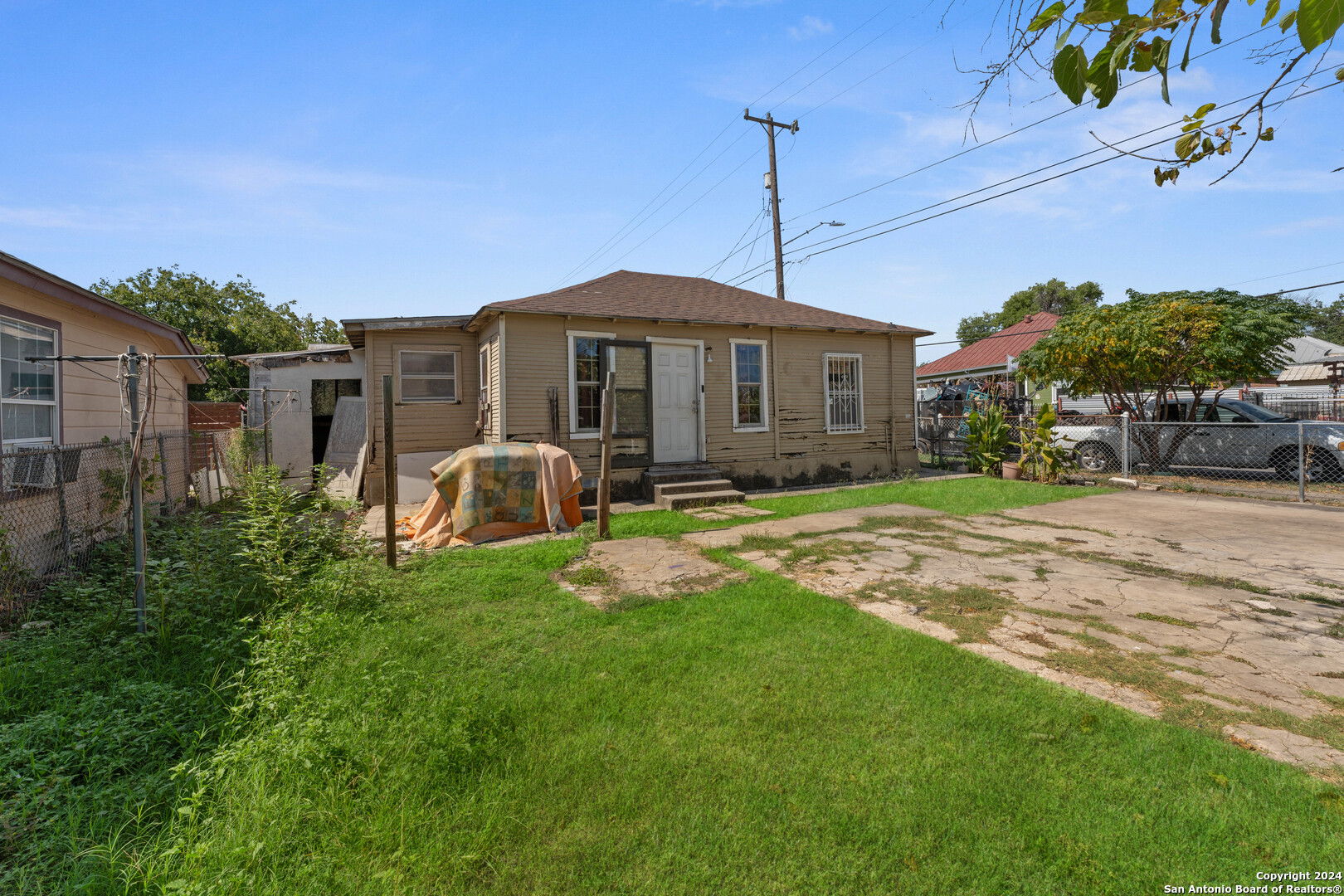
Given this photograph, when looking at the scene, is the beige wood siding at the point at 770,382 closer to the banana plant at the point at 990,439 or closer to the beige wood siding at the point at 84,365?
the banana plant at the point at 990,439

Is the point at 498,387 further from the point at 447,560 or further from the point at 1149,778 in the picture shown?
the point at 1149,778

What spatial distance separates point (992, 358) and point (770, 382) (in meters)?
18.0

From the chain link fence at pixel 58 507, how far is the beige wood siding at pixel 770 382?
4661 millimetres

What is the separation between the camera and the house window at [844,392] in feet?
40.5

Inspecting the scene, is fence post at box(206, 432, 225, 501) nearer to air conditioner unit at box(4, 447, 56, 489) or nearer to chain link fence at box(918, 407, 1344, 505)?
air conditioner unit at box(4, 447, 56, 489)

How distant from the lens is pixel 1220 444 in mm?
10961

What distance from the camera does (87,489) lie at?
20.9 ft

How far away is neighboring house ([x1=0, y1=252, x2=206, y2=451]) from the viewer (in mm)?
5637

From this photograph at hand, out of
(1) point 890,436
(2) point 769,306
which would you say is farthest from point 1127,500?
(2) point 769,306

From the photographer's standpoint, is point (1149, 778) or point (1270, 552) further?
point (1270, 552)

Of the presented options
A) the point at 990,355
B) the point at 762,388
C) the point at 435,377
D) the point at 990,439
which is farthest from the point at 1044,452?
the point at 990,355

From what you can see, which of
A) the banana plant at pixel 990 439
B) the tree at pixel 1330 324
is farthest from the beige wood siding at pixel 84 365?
the tree at pixel 1330 324

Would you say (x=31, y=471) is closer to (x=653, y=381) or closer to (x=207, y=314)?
(x=653, y=381)

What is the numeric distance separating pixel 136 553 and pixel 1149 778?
5419mm
